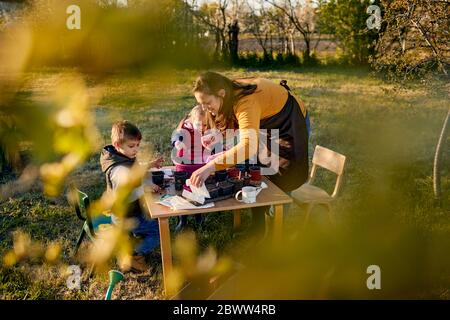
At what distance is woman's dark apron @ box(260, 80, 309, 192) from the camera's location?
2.86m

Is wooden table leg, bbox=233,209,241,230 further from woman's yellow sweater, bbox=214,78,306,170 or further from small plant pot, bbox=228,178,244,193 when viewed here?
woman's yellow sweater, bbox=214,78,306,170

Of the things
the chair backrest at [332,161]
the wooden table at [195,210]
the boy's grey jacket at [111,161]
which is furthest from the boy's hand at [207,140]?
the chair backrest at [332,161]

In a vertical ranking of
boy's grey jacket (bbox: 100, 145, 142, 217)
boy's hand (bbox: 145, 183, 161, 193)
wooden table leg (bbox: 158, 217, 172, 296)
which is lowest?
wooden table leg (bbox: 158, 217, 172, 296)

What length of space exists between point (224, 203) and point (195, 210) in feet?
0.68

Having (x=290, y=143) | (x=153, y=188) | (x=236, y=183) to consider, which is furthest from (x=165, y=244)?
(x=290, y=143)

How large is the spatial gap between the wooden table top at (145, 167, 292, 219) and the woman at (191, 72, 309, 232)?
196mm

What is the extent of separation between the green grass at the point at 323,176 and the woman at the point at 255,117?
455 mm

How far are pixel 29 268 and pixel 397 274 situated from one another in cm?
294

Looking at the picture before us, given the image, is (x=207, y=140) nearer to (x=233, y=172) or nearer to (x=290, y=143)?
(x=233, y=172)

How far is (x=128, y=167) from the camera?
2.55 m

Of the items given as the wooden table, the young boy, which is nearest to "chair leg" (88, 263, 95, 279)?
the young boy

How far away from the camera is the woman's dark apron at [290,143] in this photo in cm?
286

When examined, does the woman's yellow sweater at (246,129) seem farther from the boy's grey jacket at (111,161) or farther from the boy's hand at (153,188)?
the boy's grey jacket at (111,161)

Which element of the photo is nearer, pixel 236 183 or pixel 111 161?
pixel 111 161
